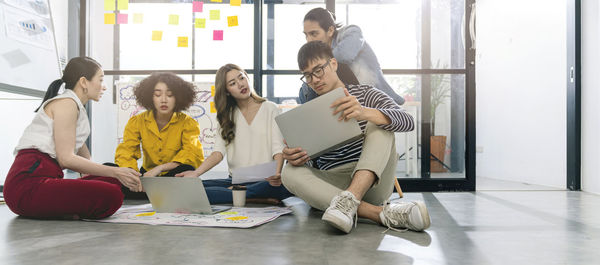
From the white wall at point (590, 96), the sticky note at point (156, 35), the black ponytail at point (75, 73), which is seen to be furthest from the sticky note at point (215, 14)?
the white wall at point (590, 96)

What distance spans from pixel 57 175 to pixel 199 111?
156cm

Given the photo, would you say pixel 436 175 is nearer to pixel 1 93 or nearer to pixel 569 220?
pixel 569 220

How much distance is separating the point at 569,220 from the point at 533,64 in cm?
254

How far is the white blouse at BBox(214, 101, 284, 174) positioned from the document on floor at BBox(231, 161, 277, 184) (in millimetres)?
260

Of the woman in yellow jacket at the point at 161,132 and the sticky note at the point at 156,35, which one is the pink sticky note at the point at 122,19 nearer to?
the sticky note at the point at 156,35

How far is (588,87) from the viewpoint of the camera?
2967mm

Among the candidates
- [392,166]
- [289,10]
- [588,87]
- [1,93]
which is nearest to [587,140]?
[588,87]

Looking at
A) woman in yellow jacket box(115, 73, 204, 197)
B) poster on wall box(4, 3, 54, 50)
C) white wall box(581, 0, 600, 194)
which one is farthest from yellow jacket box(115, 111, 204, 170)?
white wall box(581, 0, 600, 194)

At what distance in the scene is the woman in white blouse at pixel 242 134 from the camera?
218 centimetres

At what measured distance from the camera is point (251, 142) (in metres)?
2.26

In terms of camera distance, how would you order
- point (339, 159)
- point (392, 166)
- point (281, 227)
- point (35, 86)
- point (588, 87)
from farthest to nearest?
point (588, 87)
point (35, 86)
point (339, 159)
point (392, 166)
point (281, 227)

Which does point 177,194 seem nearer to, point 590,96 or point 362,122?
point 362,122

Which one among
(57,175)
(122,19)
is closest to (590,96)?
(57,175)

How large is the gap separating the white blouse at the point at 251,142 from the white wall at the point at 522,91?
2505 millimetres
